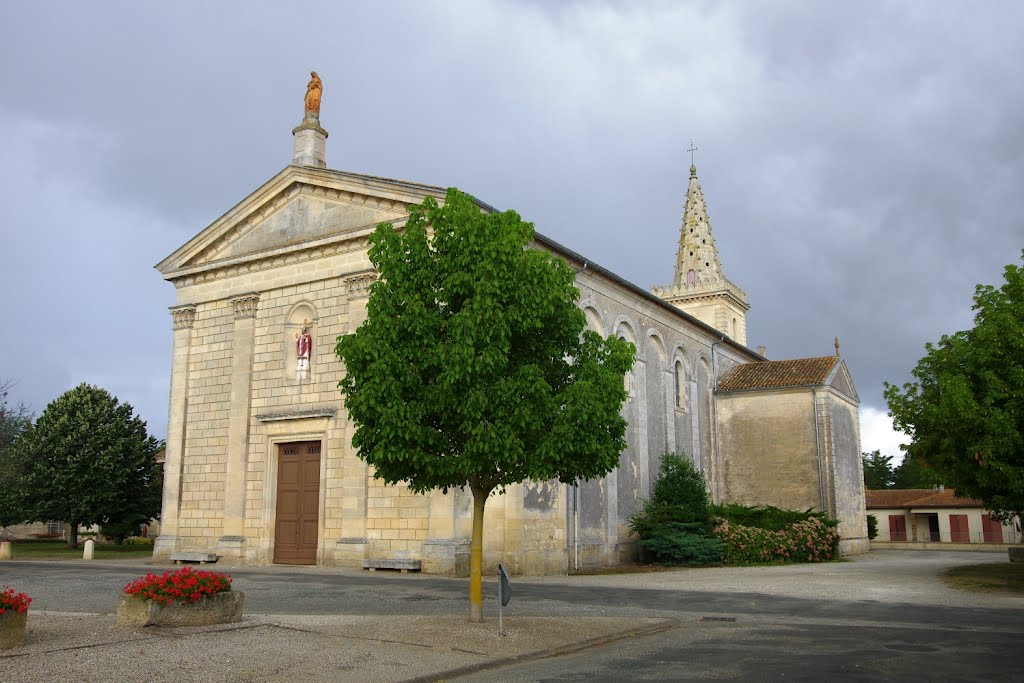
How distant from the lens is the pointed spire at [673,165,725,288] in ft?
170

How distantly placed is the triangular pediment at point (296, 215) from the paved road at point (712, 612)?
9.43 metres

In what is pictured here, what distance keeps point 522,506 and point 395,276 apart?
11.2 metres

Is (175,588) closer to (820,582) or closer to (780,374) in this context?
(820,582)

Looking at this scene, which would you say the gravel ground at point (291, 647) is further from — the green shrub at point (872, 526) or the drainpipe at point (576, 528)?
the green shrub at point (872, 526)

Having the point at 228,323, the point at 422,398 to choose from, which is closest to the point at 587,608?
the point at 422,398

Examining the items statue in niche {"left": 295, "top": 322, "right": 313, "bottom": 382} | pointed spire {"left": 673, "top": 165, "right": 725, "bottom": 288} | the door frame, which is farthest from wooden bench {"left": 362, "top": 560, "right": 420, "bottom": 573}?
pointed spire {"left": 673, "top": 165, "right": 725, "bottom": 288}

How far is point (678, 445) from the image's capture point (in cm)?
3262

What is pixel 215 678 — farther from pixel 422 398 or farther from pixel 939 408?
pixel 939 408

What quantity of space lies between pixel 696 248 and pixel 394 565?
117ft

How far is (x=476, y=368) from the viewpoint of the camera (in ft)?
36.8

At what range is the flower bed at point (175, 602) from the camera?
11.0 m

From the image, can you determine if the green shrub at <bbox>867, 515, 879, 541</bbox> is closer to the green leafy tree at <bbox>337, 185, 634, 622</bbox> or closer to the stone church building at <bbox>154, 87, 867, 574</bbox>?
the stone church building at <bbox>154, 87, 867, 574</bbox>

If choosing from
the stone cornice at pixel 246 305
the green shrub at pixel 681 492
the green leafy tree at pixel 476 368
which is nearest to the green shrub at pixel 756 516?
the green shrub at pixel 681 492

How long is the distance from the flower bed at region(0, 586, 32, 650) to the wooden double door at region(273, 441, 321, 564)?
14199mm
